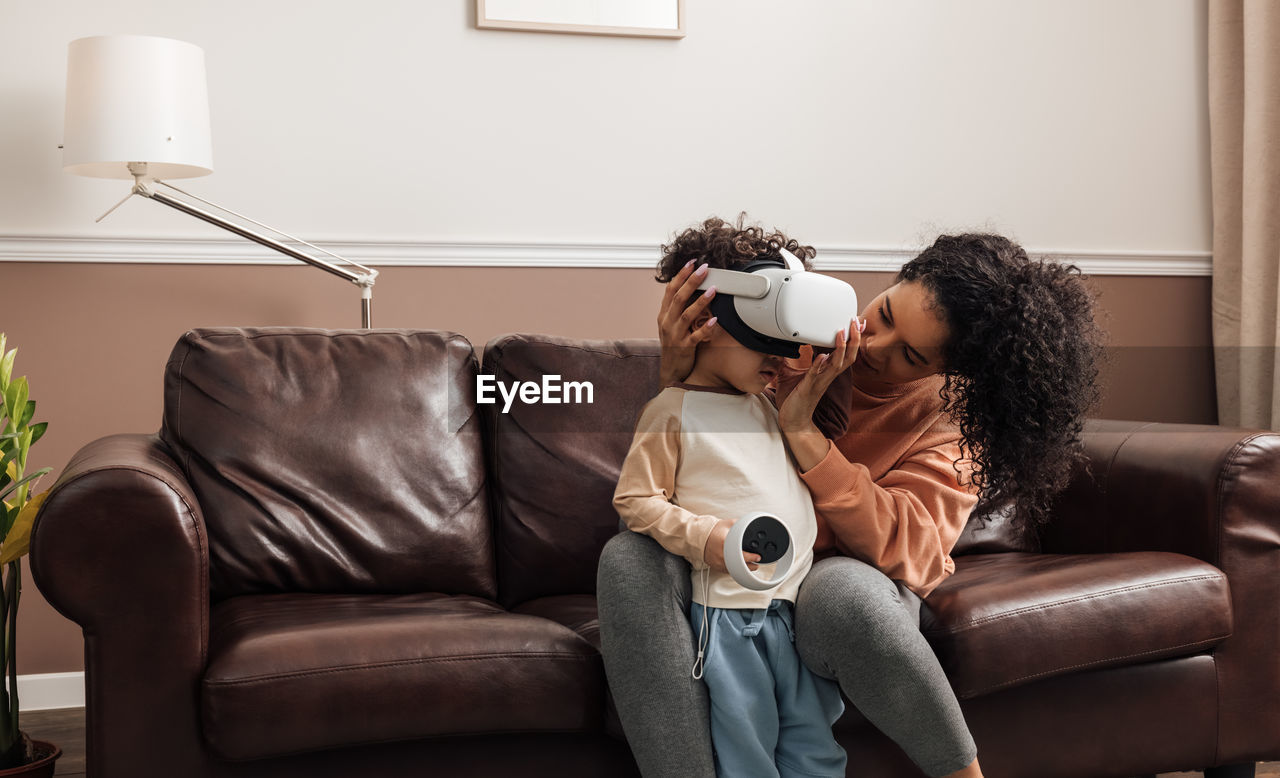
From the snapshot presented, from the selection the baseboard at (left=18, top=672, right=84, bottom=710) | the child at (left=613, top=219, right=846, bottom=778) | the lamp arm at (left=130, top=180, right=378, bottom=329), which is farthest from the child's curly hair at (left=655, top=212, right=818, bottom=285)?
the baseboard at (left=18, top=672, right=84, bottom=710)

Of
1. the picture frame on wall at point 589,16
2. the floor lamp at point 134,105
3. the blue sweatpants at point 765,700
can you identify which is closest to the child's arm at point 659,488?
the blue sweatpants at point 765,700

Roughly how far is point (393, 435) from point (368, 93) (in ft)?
3.31

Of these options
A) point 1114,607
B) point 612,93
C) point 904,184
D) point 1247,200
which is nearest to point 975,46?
point 904,184

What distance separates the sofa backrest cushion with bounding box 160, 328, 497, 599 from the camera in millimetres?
1725

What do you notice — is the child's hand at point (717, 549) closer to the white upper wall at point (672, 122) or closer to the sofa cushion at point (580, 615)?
the sofa cushion at point (580, 615)

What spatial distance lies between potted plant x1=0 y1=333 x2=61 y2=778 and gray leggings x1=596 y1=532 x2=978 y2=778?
0.98 meters

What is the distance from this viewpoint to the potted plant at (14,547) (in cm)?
169

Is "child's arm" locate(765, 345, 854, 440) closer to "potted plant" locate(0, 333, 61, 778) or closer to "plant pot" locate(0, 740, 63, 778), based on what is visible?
"potted plant" locate(0, 333, 61, 778)

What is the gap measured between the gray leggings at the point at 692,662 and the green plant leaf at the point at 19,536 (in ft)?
3.26

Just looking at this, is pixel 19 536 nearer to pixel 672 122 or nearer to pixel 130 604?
pixel 130 604

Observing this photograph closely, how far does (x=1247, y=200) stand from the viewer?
2.75 metres

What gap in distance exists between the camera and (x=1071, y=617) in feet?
5.00

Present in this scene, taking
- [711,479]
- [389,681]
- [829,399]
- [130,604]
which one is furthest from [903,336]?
[130,604]

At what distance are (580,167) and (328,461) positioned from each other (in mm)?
1100
